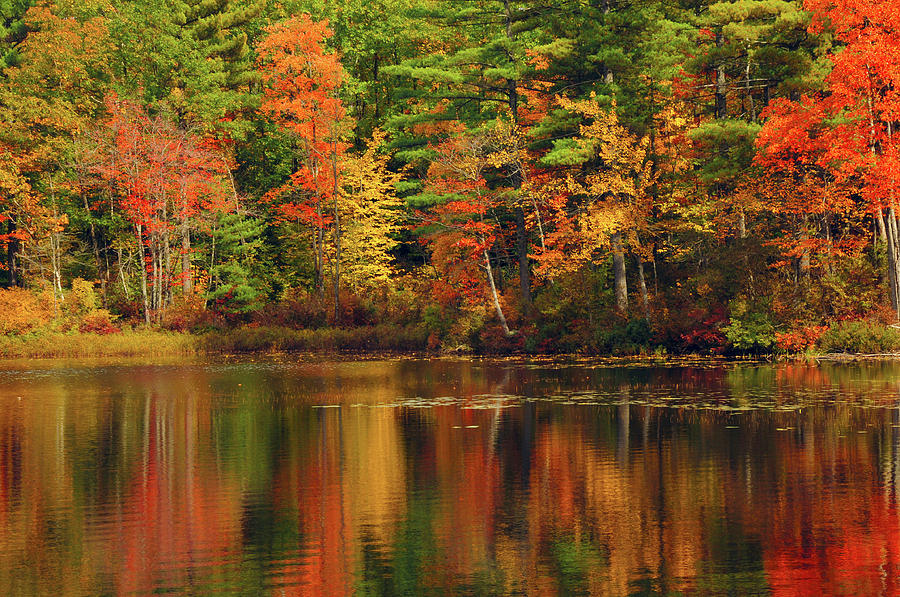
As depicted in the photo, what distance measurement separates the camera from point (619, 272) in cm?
4812

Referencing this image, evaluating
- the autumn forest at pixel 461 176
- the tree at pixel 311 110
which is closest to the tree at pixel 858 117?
the autumn forest at pixel 461 176

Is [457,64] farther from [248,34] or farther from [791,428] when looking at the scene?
[791,428]

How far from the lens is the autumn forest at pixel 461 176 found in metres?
40.8

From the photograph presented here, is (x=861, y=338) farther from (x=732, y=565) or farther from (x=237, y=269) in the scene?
(x=237, y=269)

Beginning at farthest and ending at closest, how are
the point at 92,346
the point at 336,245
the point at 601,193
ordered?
1. the point at 336,245
2. the point at 92,346
3. the point at 601,193

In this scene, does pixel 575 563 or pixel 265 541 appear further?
pixel 265 541

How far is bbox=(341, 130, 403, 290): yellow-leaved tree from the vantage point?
6162cm

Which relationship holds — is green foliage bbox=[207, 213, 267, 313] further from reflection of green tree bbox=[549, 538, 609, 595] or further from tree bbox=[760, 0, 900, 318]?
reflection of green tree bbox=[549, 538, 609, 595]

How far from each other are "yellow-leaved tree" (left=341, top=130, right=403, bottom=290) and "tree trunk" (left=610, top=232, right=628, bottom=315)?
638 inches

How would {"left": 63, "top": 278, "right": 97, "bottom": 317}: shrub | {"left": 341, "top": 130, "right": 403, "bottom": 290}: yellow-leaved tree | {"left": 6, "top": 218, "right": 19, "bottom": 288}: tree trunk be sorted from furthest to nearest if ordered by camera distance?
{"left": 6, "top": 218, "right": 19, "bottom": 288}: tree trunk
{"left": 341, "top": 130, "right": 403, "bottom": 290}: yellow-leaved tree
{"left": 63, "top": 278, "right": 97, "bottom": 317}: shrub

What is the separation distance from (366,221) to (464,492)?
46032 millimetres

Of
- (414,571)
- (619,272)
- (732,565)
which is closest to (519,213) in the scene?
(619,272)

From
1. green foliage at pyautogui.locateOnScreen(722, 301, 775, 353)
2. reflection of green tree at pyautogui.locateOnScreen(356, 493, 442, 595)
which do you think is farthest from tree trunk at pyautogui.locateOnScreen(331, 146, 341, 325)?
reflection of green tree at pyautogui.locateOnScreen(356, 493, 442, 595)

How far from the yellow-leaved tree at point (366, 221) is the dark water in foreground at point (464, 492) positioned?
30036mm
